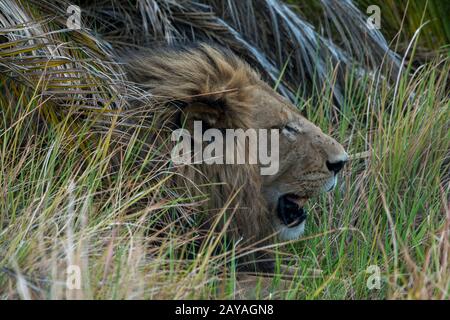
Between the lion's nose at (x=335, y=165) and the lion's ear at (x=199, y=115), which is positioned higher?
the lion's ear at (x=199, y=115)

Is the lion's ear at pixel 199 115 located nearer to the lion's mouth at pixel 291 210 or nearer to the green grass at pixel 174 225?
the green grass at pixel 174 225

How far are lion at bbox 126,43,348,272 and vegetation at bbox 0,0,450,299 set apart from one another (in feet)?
0.35

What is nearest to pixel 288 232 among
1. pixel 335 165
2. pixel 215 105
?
pixel 335 165

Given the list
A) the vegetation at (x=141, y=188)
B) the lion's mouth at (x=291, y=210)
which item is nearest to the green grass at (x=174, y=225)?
the vegetation at (x=141, y=188)

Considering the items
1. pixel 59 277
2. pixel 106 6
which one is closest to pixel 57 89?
pixel 59 277

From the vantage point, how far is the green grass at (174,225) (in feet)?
10.3

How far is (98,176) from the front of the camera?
3.93 meters

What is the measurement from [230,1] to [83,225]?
9.49 ft

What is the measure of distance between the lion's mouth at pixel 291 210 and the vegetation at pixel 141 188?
103 mm

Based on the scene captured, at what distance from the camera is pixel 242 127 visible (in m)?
4.11

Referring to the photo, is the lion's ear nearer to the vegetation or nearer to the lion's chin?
the vegetation

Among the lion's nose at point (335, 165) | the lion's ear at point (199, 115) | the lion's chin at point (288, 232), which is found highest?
the lion's ear at point (199, 115)

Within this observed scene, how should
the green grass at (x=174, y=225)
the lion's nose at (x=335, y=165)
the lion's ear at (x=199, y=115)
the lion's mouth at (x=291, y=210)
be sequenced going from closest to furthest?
the green grass at (x=174, y=225) → the lion's ear at (x=199, y=115) → the lion's nose at (x=335, y=165) → the lion's mouth at (x=291, y=210)
